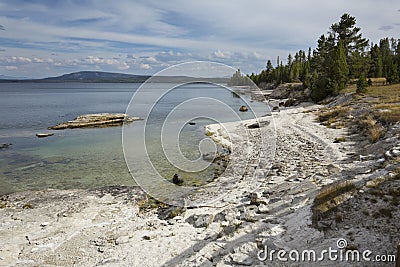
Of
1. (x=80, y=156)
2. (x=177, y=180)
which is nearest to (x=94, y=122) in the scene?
(x=80, y=156)

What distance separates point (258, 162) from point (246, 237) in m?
10.9

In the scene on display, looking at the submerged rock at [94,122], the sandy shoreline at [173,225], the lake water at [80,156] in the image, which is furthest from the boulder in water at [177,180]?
the submerged rock at [94,122]

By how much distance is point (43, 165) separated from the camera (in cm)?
2328

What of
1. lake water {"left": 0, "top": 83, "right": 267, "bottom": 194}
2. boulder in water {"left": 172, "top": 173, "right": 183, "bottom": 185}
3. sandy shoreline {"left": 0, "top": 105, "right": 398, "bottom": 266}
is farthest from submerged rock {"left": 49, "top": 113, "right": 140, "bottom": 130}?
sandy shoreline {"left": 0, "top": 105, "right": 398, "bottom": 266}

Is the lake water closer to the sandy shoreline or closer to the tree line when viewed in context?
the sandy shoreline

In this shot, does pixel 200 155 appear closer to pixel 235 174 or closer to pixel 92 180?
pixel 235 174

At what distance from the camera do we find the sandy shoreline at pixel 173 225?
9.05 meters

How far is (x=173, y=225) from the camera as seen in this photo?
11562mm

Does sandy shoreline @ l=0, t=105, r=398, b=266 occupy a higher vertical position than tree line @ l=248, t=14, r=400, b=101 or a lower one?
lower

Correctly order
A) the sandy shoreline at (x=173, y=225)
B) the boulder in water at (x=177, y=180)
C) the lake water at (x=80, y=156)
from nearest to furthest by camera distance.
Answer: the sandy shoreline at (x=173, y=225) → the boulder in water at (x=177, y=180) → the lake water at (x=80, y=156)

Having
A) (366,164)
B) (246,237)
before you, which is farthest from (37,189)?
(366,164)

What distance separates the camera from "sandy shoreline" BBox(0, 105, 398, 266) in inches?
356

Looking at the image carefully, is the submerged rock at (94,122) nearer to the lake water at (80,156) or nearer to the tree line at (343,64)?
the lake water at (80,156)

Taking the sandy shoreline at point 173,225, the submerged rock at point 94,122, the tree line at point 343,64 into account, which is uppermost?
the tree line at point 343,64
